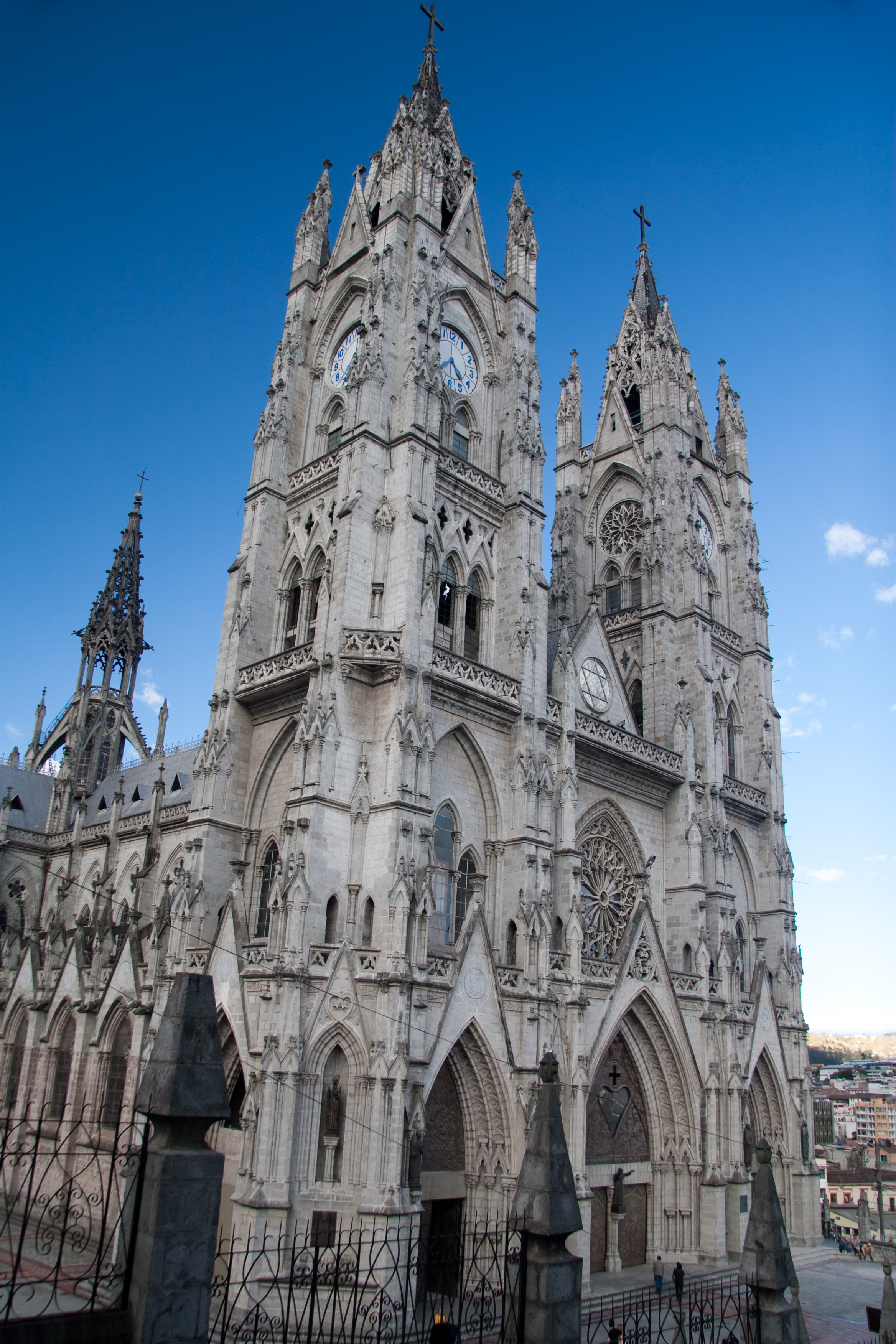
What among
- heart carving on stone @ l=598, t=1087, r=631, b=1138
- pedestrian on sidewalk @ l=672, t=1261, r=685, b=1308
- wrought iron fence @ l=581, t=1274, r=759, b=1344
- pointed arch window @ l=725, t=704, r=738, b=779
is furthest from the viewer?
pointed arch window @ l=725, t=704, r=738, b=779

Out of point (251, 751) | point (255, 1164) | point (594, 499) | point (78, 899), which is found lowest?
point (255, 1164)

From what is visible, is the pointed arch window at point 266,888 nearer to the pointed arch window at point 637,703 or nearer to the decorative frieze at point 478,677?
the decorative frieze at point 478,677

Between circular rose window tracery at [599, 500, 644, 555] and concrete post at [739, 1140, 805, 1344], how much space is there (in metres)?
30.0

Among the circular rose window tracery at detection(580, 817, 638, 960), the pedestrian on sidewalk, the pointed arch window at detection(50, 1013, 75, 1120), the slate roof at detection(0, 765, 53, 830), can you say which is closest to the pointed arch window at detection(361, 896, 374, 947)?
the circular rose window tracery at detection(580, 817, 638, 960)

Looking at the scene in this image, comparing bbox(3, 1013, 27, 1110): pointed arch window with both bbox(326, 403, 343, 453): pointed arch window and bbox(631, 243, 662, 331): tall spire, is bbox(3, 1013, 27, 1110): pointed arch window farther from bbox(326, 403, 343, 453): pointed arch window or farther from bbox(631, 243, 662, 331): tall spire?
bbox(631, 243, 662, 331): tall spire

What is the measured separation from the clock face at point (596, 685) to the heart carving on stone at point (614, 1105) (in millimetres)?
11613

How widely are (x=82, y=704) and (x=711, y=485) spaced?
34.7 meters

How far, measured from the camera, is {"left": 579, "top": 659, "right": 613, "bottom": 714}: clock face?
3269 centimetres

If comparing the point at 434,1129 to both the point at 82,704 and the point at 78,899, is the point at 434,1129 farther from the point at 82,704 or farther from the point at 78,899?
the point at 82,704

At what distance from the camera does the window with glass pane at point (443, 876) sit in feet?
80.0

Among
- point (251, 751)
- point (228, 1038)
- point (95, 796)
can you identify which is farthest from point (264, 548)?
point (95, 796)

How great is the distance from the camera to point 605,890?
30703 mm

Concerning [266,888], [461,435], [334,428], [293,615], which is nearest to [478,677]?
[293,615]

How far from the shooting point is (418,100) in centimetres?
3206
